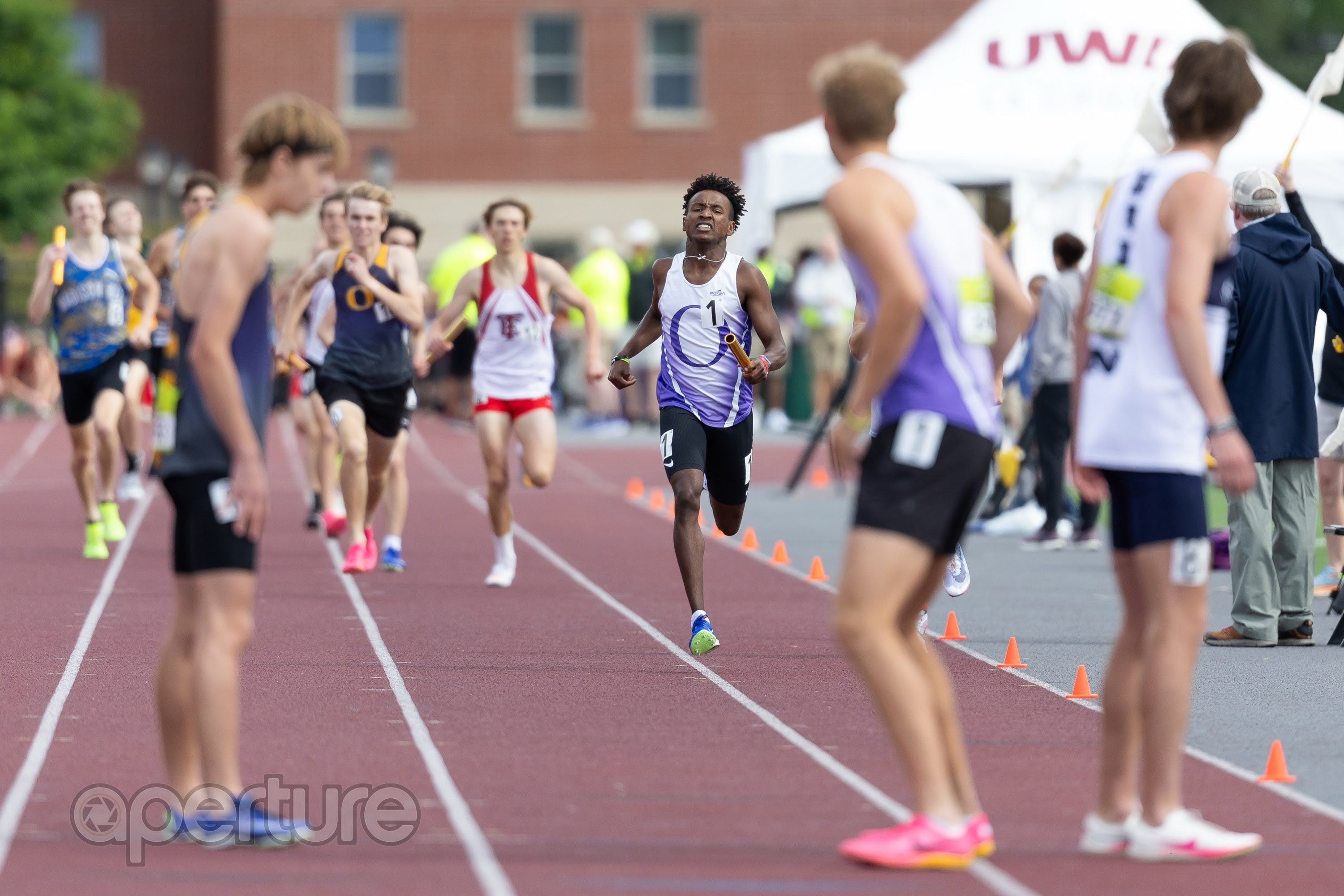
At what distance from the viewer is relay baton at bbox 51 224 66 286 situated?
13602 millimetres

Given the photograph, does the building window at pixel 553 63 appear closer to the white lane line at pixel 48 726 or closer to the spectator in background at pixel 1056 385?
the spectator in background at pixel 1056 385

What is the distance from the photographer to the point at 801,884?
212 inches

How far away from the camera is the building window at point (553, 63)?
43.1 m

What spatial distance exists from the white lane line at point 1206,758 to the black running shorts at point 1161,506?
1.24 meters

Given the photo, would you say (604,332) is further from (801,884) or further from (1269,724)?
(801,884)

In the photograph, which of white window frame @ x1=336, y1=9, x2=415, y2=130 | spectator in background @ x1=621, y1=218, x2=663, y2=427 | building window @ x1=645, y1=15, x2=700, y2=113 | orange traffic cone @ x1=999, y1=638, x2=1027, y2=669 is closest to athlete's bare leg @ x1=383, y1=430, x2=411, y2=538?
orange traffic cone @ x1=999, y1=638, x2=1027, y2=669

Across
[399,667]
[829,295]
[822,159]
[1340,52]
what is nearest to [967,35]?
[822,159]

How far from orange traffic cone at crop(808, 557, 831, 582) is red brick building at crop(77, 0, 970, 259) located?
3043 centimetres

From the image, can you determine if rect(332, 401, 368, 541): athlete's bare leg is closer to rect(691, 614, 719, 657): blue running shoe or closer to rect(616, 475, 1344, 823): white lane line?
rect(616, 475, 1344, 823): white lane line

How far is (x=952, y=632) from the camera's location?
34.1 feet

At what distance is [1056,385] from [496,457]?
4.70 meters

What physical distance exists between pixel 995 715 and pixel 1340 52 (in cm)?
555

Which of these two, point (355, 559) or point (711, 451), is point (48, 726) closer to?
point (711, 451)

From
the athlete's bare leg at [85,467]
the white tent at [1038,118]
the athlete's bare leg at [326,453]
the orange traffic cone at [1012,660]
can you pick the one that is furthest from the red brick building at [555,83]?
the orange traffic cone at [1012,660]
